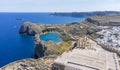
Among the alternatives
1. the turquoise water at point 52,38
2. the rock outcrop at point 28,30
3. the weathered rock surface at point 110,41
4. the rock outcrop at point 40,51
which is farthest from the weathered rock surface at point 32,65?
the rock outcrop at point 28,30

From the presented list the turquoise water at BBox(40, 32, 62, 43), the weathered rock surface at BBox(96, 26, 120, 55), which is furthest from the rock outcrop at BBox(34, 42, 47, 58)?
the turquoise water at BBox(40, 32, 62, 43)

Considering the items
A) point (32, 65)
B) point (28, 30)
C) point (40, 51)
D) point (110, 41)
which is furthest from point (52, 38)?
point (32, 65)

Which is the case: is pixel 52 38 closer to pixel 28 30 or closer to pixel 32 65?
pixel 28 30

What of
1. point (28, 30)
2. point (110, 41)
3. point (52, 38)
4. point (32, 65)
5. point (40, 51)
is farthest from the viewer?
point (28, 30)

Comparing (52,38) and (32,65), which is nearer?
(32,65)

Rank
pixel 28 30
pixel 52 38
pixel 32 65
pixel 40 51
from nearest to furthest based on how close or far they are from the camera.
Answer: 1. pixel 32 65
2. pixel 40 51
3. pixel 52 38
4. pixel 28 30

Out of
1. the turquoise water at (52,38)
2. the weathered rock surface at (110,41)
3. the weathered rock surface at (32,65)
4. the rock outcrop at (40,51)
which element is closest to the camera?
the weathered rock surface at (32,65)

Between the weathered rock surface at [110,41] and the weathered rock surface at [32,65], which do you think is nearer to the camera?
the weathered rock surface at [32,65]

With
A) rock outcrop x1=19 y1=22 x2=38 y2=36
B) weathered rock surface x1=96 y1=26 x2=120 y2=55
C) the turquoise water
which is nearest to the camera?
weathered rock surface x1=96 y1=26 x2=120 y2=55

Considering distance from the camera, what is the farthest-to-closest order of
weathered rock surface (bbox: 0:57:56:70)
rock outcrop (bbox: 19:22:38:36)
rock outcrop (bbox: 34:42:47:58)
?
rock outcrop (bbox: 19:22:38:36), rock outcrop (bbox: 34:42:47:58), weathered rock surface (bbox: 0:57:56:70)

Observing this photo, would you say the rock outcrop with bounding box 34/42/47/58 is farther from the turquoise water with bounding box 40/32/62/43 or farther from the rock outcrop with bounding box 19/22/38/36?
the rock outcrop with bounding box 19/22/38/36

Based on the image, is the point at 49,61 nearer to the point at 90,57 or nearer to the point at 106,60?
the point at 90,57

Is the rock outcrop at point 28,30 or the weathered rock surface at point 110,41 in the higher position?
the weathered rock surface at point 110,41

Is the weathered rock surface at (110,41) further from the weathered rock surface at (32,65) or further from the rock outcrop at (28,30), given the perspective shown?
the rock outcrop at (28,30)
